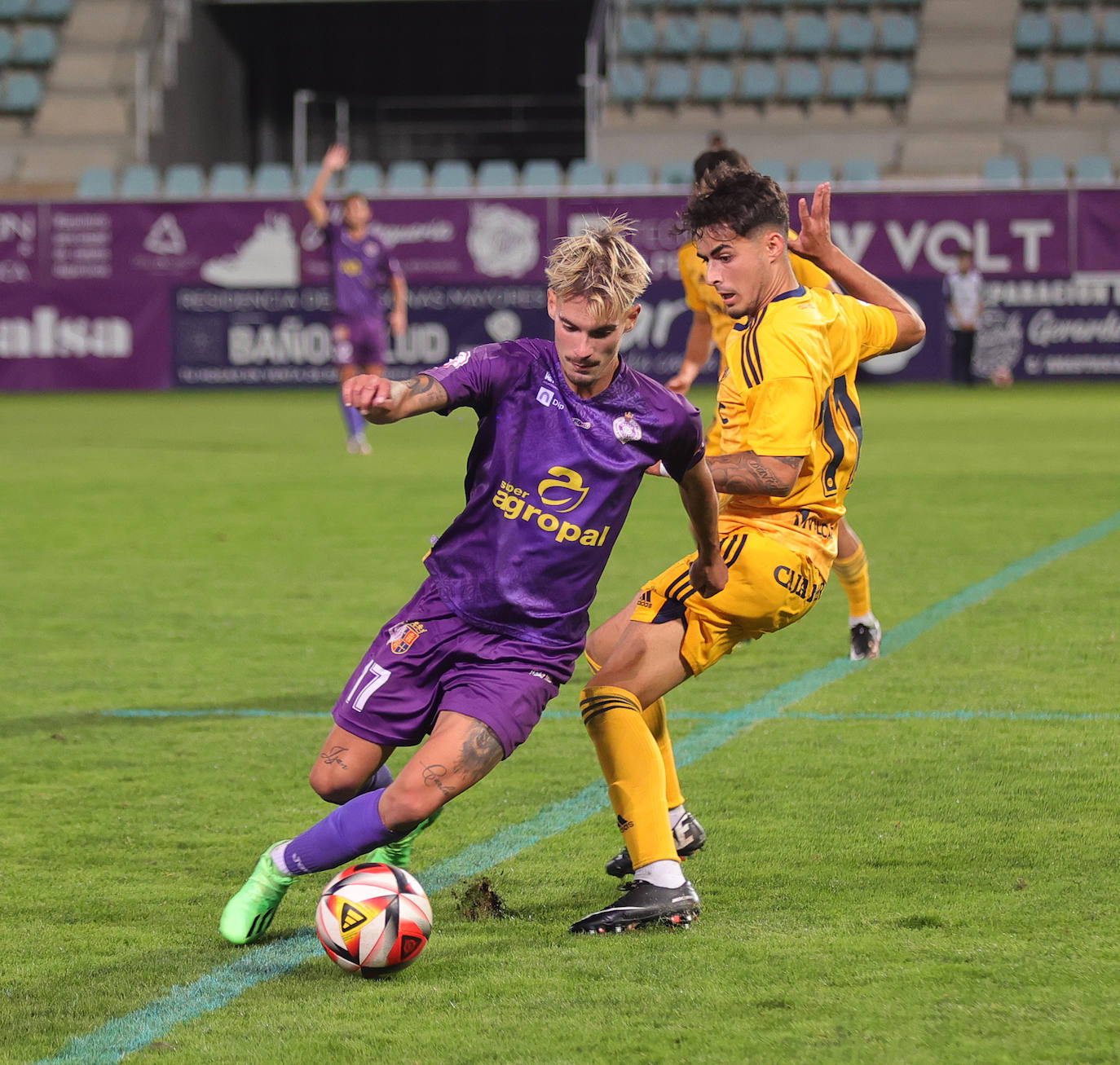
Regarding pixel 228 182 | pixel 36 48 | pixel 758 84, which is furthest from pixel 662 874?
pixel 36 48

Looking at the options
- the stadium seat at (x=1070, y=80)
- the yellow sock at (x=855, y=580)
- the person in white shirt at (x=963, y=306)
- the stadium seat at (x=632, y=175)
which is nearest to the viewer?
the yellow sock at (x=855, y=580)

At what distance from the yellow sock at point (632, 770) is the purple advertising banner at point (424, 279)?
18.6 meters

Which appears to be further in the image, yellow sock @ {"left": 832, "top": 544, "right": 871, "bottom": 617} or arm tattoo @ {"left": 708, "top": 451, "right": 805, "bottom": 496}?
yellow sock @ {"left": 832, "top": 544, "right": 871, "bottom": 617}

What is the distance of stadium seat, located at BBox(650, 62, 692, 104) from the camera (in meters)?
26.6

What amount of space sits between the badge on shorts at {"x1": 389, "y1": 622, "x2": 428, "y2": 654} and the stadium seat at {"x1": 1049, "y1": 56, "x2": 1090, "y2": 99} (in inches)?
981

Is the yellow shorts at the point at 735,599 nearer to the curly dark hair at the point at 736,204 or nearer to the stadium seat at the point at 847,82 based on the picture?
the curly dark hair at the point at 736,204

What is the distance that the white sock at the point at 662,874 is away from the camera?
3557mm

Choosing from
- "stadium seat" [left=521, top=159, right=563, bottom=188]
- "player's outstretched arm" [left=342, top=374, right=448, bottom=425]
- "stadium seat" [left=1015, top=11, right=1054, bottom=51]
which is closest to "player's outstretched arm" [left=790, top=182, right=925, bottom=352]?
"player's outstretched arm" [left=342, top=374, right=448, bottom=425]

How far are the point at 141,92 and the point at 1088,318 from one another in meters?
14.7

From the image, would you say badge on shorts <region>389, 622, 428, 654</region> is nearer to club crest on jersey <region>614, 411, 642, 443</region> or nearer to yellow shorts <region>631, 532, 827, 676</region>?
club crest on jersey <region>614, 411, 642, 443</region>

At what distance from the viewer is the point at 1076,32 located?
26531mm

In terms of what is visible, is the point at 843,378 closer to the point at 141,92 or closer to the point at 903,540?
the point at 903,540

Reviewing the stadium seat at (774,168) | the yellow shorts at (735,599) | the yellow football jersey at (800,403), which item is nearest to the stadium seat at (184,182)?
the stadium seat at (774,168)

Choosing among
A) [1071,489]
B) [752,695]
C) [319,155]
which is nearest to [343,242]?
[1071,489]
